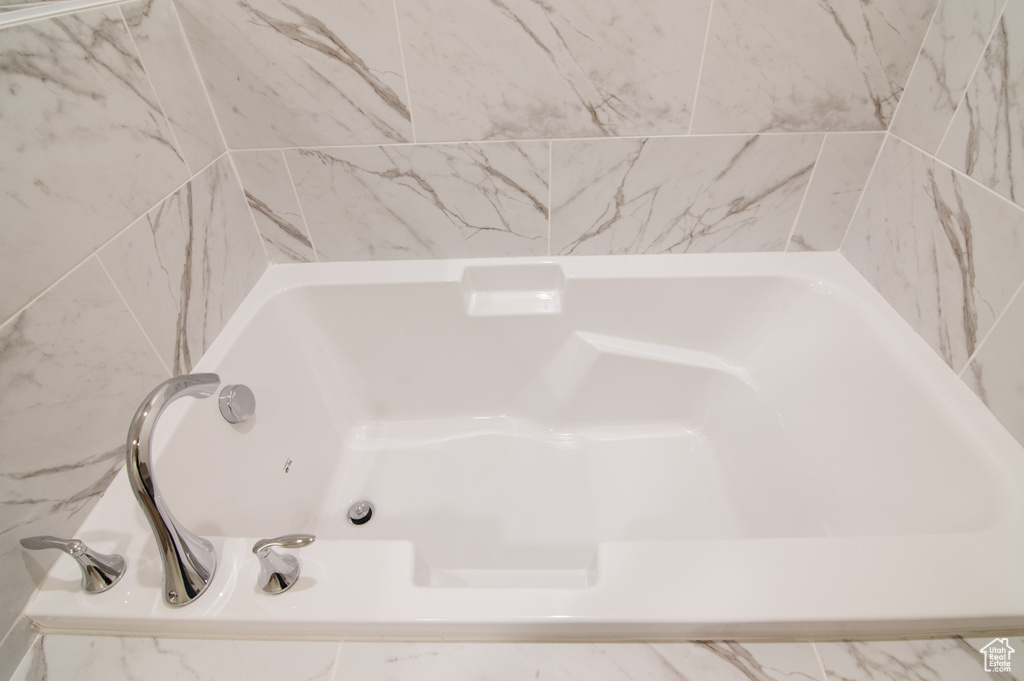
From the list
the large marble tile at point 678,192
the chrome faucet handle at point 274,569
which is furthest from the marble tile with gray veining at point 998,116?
the chrome faucet handle at point 274,569

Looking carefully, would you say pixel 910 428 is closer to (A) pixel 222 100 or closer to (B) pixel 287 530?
(B) pixel 287 530

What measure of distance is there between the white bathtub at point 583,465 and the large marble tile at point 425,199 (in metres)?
0.06

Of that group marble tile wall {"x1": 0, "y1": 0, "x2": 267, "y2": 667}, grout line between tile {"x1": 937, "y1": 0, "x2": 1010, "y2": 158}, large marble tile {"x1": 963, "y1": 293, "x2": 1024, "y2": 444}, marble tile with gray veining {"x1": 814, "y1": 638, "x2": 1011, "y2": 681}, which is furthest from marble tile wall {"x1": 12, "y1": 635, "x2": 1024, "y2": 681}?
Result: grout line between tile {"x1": 937, "y1": 0, "x2": 1010, "y2": 158}

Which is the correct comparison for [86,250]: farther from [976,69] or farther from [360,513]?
[976,69]

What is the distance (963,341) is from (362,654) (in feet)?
3.44

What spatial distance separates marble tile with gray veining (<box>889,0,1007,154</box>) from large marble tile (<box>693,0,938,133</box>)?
1.0 inches

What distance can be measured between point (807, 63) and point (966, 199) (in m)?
0.37

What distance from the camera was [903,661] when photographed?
0.59 metres

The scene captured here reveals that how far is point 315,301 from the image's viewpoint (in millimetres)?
1206

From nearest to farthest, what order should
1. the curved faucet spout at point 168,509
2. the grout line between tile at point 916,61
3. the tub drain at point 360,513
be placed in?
the curved faucet spout at point 168,509
the grout line between tile at point 916,61
the tub drain at point 360,513

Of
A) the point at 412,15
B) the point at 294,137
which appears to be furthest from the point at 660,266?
the point at 294,137

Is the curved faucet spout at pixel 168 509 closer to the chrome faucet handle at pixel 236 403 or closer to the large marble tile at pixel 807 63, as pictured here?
the chrome faucet handle at pixel 236 403

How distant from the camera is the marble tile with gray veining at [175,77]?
852 millimetres

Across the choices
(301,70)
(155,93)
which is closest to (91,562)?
(155,93)
